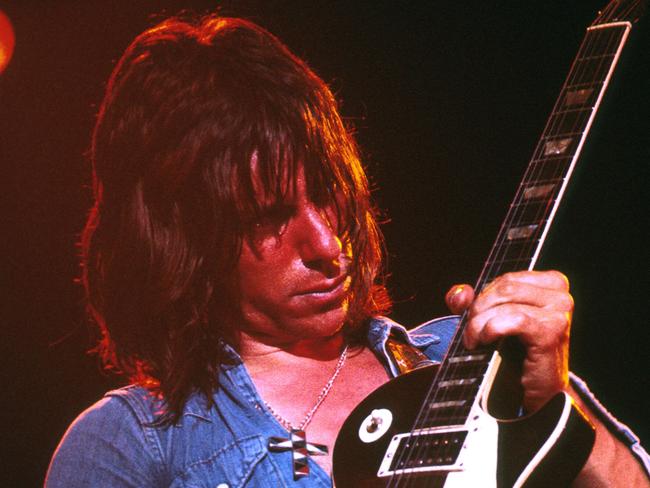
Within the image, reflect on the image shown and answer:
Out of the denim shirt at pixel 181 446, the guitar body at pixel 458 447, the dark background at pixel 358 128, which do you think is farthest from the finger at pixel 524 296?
the dark background at pixel 358 128

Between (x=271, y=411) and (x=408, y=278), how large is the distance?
1547 millimetres

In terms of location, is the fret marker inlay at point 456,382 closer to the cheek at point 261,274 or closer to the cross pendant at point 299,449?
the cross pendant at point 299,449

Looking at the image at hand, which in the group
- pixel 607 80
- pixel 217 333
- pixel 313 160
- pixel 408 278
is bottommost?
pixel 408 278

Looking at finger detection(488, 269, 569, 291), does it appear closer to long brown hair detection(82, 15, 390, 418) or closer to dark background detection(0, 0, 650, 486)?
long brown hair detection(82, 15, 390, 418)

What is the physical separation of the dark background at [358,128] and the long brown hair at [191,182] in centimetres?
95

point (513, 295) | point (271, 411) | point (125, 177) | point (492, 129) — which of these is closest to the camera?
point (513, 295)

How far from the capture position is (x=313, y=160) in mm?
2346

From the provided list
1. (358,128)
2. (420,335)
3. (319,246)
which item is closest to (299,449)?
(319,246)

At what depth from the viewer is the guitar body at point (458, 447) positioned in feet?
5.01

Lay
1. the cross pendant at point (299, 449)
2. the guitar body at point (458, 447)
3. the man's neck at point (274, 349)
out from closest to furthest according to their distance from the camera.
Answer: the guitar body at point (458, 447) → the cross pendant at point (299, 449) → the man's neck at point (274, 349)

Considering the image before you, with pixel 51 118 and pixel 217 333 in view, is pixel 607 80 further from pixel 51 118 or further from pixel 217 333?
pixel 51 118

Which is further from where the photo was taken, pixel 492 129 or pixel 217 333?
pixel 492 129

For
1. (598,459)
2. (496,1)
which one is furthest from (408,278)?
(598,459)

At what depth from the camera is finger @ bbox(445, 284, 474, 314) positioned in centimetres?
185
